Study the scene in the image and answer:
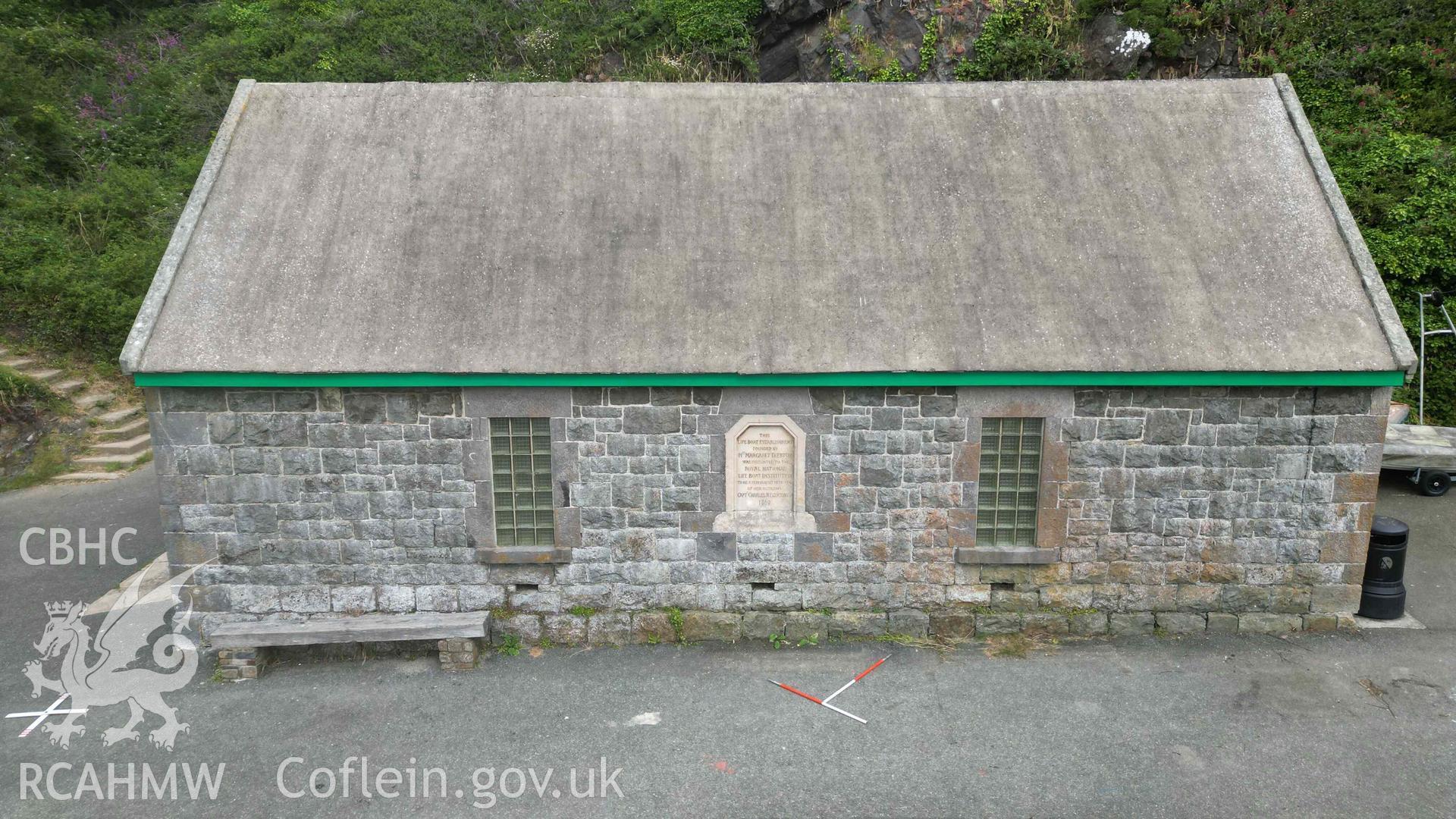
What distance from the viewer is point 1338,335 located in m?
8.03

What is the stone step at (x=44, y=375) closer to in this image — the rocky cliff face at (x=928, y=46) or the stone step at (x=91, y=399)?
the stone step at (x=91, y=399)

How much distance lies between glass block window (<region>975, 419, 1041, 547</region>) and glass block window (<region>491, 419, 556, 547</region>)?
14.1ft

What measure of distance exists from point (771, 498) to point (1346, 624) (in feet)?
20.1

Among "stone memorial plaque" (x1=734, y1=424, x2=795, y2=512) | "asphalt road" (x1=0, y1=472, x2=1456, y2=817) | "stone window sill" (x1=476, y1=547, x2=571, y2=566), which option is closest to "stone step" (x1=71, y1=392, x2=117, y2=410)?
"asphalt road" (x1=0, y1=472, x2=1456, y2=817)

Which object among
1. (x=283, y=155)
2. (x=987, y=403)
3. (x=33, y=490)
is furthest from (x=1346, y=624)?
(x=33, y=490)

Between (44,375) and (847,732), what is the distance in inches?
594

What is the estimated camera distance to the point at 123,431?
14406 mm

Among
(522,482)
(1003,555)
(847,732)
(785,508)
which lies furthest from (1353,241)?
(522,482)

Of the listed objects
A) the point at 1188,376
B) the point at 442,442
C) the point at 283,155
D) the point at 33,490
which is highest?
the point at 283,155

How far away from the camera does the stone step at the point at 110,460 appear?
44.8 ft

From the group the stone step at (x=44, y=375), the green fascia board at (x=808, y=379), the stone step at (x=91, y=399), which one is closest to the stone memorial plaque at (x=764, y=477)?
the green fascia board at (x=808, y=379)

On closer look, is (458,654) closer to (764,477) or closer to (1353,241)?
(764,477)

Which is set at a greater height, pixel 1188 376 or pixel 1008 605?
pixel 1188 376

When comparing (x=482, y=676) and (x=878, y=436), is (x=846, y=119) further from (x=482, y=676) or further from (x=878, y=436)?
(x=482, y=676)
